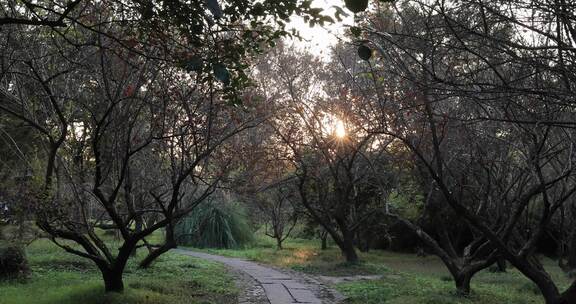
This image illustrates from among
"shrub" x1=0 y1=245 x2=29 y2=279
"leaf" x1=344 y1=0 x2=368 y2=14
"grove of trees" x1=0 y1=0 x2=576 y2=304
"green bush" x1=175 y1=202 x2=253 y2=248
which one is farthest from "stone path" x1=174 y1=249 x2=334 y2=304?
"green bush" x1=175 y1=202 x2=253 y2=248

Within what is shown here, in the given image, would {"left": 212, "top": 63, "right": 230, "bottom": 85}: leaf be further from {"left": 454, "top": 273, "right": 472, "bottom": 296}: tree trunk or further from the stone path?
{"left": 454, "top": 273, "right": 472, "bottom": 296}: tree trunk

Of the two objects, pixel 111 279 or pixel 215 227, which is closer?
pixel 111 279

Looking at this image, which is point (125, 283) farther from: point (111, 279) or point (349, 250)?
point (349, 250)

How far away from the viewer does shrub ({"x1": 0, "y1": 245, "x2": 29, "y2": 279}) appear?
1045 cm

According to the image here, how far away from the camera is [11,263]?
414 inches

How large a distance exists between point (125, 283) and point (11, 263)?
245 centimetres

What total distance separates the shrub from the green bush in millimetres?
13354

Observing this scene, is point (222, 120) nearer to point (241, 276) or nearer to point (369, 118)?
point (369, 118)

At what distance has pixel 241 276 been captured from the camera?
14.0 meters

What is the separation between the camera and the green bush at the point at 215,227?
80.5 feet

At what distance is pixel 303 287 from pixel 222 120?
14.6 ft

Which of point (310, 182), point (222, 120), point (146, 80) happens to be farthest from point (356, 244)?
point (146, 80)

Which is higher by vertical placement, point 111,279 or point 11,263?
point 11,263

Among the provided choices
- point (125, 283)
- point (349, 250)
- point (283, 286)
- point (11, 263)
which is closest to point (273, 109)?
point (283, 286)
